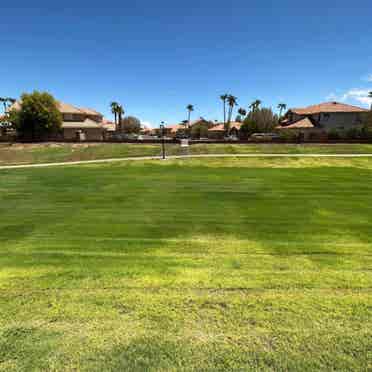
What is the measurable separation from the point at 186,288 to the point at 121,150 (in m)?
29.0

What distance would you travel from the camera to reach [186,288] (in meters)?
4.02

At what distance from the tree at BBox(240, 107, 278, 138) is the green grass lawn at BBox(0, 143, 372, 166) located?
3180 centimetres

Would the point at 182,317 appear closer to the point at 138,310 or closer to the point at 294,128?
the point at 138,310

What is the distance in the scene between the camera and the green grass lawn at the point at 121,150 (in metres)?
28.4

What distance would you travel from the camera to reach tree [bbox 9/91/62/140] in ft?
133

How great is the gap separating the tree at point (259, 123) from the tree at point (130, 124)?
144 feet

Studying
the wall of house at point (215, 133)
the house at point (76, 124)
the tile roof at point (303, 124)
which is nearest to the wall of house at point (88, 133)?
the house at point (76, 124)

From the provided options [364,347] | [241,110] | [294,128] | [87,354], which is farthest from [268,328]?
[241,110]

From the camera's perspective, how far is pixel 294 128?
163 feet

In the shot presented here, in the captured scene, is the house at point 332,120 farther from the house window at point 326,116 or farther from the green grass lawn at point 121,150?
the green grass lawn at point 121,150

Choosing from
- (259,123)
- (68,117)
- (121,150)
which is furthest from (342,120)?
(68,117)

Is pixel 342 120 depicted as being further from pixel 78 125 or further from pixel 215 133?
pixel 78 125

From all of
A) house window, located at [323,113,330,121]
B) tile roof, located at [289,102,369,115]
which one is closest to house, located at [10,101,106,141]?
tile roof, located at [289,102,369,115]

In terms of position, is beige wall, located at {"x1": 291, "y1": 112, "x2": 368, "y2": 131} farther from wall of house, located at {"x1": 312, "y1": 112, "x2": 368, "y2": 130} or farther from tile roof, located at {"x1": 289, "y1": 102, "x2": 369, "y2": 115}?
tile roof, located at {"x1": 289, "y1": 102, "x2": 369, "y2": 115}
